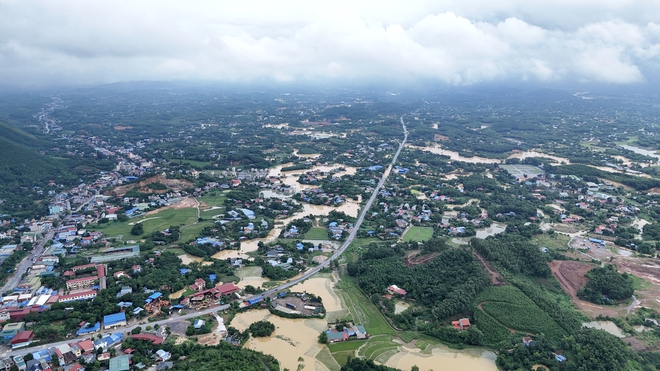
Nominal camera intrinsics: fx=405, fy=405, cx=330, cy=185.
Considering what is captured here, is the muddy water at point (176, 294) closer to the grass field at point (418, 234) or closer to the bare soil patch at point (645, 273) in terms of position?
the grass field at point (418, 234)

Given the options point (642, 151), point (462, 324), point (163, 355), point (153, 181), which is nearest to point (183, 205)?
point (153, 181)

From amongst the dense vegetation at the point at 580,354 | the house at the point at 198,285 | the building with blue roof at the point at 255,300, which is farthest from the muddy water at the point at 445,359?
the house at the point at 198,285

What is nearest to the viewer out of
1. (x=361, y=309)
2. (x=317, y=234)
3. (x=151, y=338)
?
(x=151, y=338)

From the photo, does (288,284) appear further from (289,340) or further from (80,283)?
(80,283)

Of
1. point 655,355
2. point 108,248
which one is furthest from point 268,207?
point 655,355

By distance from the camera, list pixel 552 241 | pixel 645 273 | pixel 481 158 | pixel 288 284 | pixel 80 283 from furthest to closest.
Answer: pixel 481 158 → pixel 552 241 → pixel 645 273 → pixel 288 284 → pixel 80 283

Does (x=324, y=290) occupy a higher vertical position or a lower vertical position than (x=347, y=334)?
lower

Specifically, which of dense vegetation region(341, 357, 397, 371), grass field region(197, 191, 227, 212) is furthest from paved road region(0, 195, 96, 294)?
dense vegetation region(341, 357, 397, 371)
